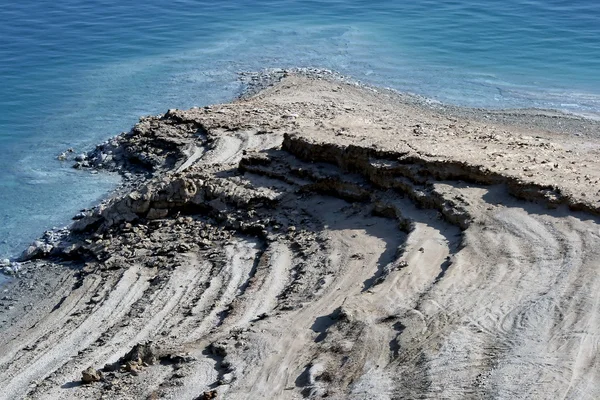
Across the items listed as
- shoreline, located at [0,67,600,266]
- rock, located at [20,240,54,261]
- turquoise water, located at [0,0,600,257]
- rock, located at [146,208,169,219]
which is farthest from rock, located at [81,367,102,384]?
shoreline, located at [0,67,600,266]

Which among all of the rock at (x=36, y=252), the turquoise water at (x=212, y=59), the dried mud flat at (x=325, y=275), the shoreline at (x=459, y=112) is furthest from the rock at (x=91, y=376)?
the shoreline at (x=459, y=112)

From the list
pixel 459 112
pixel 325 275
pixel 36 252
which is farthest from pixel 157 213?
pixel 459 112

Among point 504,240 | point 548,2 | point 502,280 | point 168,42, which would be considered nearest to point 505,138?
point 504,240

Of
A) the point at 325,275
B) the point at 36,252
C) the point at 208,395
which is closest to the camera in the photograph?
the point at 208,395

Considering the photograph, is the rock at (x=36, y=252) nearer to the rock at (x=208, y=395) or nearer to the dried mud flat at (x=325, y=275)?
the dried mud flat at (x=325, y=275)

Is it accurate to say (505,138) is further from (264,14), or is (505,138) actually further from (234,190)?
(264,14)

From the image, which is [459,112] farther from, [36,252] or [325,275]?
[36,252]
